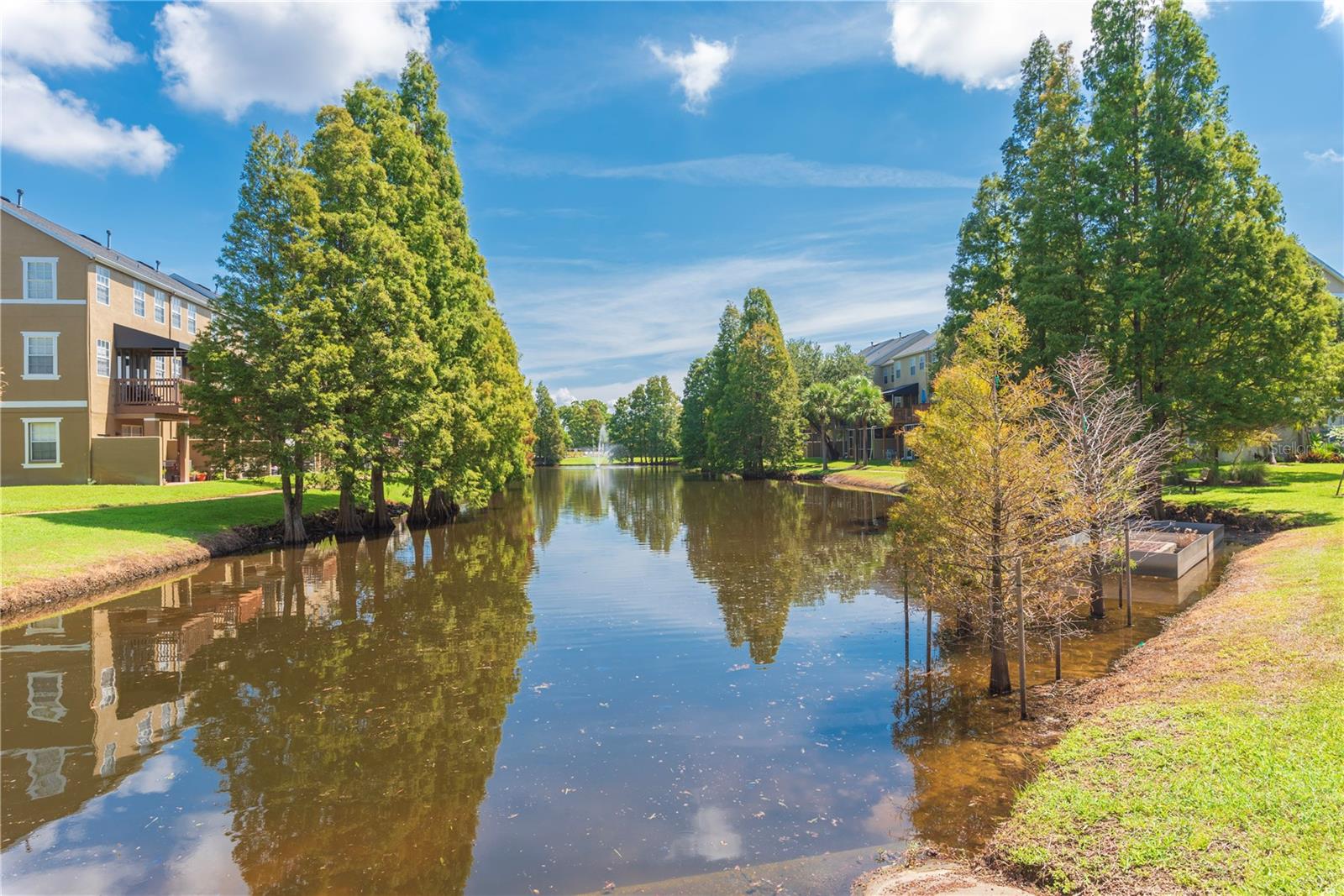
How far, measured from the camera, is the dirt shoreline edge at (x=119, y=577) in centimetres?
1491

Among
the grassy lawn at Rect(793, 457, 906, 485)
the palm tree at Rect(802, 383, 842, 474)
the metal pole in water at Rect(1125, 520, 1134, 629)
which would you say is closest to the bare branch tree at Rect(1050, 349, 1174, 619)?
the metal pole in water at Rect(1125, 520, 1134, 629)

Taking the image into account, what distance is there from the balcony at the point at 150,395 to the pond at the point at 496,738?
1984cm

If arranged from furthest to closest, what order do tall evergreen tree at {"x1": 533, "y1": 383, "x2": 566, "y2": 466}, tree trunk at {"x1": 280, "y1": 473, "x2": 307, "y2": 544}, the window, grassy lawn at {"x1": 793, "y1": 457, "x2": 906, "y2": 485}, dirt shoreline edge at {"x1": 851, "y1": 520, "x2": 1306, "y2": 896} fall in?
tall evergreen tree at {"x1": 533, "y1": 383, "x2": 566, "y2": 466}, grassy lawn at {"x1": 793, "y1": 457, "x2": 906, "y2": 485}, tree trunk at {"x1": 280, "y1": 473, "x2": 307, "y2": 544}, the window, dirt shoreline edge at {"x1": 851, "y1": 520, "x2": 1306, "y2": 896}

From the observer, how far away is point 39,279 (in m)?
29.6

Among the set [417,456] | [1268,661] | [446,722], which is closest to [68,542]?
[417,456]

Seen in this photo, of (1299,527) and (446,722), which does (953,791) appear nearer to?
(446,722)

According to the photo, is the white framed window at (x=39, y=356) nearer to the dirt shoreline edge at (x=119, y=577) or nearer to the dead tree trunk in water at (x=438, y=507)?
the dirt shoreline edge at (x=119, y=577)

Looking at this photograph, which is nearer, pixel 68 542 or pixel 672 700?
pixel 672 700

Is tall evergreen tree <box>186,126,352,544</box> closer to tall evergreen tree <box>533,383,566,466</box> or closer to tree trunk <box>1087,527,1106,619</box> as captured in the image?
tree trunk <box>1087,527,1106,619</box>

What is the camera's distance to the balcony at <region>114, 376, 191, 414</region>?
32166mm

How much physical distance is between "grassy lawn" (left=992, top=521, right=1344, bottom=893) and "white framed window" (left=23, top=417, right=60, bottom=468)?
3901cm

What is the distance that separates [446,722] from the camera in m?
9.41

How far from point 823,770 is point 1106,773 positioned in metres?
2.90

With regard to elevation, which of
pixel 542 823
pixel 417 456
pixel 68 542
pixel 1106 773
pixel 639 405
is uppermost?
pixel 639 405
